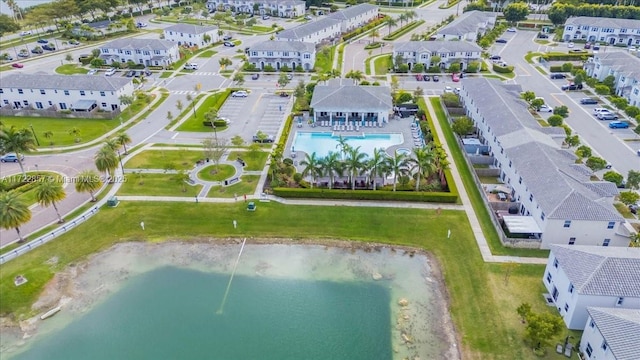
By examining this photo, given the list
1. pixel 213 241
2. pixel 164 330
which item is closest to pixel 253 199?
pixel 213 241

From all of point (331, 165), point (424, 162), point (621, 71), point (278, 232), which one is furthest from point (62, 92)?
point (621, 71)

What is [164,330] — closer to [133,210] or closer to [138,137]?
[133,210]

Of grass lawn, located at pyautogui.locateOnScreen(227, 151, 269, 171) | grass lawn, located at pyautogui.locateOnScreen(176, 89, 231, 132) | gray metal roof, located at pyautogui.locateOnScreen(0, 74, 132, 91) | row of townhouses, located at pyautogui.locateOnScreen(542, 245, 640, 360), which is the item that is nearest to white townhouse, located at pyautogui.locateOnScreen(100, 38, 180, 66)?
gray metal roof, located at pyautogui.locateOnScreen(0, 74, 132, 91)

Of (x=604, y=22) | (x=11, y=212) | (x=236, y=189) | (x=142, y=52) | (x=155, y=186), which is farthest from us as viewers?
(x=604, y=22)

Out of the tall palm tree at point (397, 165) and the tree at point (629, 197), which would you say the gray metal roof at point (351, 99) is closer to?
the tall palm tree at point (397, 165)

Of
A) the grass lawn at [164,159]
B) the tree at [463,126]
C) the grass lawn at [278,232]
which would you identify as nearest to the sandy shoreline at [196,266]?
the grass lawn at [278,232]

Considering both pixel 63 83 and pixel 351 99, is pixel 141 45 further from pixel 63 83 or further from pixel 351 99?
pixel 351 99

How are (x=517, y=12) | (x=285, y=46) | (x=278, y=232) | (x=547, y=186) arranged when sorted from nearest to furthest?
(x=547, y=186), (x=278, y=232), (x=285, y=46), (x=517, y=12)
